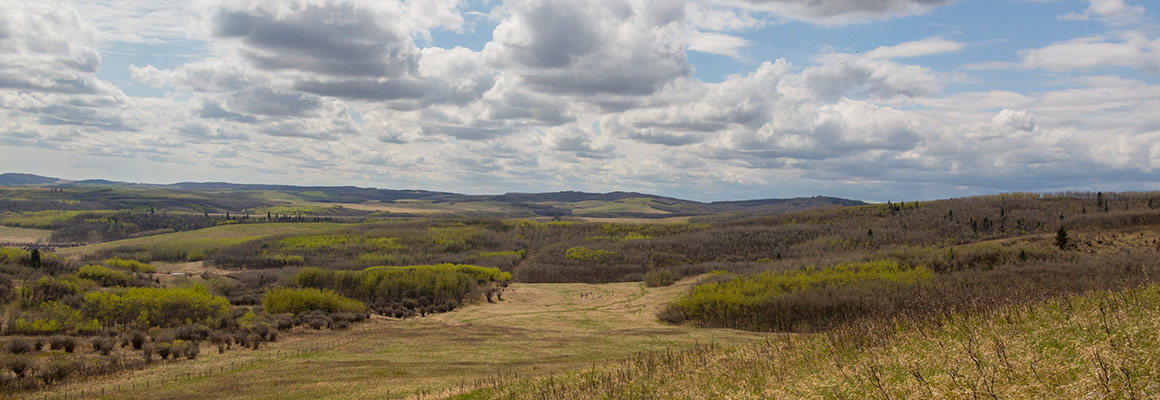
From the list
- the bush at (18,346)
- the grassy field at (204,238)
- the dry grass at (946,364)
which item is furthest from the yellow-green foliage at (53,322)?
the grassy field at (204,238)

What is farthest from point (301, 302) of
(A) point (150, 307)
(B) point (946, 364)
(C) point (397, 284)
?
(B) point (946, 364)

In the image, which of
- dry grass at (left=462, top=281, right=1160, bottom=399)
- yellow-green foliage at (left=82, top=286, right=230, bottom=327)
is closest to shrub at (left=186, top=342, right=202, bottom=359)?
yellow-green foliage at (left=82, top=286, right=230, bottom=327)

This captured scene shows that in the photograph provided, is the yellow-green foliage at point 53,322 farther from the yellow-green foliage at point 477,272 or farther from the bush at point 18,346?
the yellow-green foliage at point 477,272

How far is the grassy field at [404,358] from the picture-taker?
2455 cm

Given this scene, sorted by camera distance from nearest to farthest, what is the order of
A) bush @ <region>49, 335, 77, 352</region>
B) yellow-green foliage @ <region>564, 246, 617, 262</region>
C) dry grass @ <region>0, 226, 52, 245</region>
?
bush @ <region>49, 335, 77, 352</region>, yellow-green foliage @ <region>564, 246, 617, 262</region>, dry grass @ <region>0, 226, 52, 245</region>

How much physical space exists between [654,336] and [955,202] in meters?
175

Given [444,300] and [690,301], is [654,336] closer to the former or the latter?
[690,301]

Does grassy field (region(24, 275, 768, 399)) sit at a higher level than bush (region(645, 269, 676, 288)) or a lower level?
higher

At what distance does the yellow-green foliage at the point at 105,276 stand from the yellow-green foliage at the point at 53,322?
1429 centimetres

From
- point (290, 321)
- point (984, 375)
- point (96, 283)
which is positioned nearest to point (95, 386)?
point (290, 321)

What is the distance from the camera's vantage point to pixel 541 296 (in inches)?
3182

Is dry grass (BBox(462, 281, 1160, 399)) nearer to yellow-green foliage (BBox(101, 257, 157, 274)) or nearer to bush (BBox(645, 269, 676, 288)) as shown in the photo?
bush (BBox(645, 269, 676, 288))

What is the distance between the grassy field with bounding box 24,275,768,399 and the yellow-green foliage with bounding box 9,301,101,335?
10.7 meters

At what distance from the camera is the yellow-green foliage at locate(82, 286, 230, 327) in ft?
143
